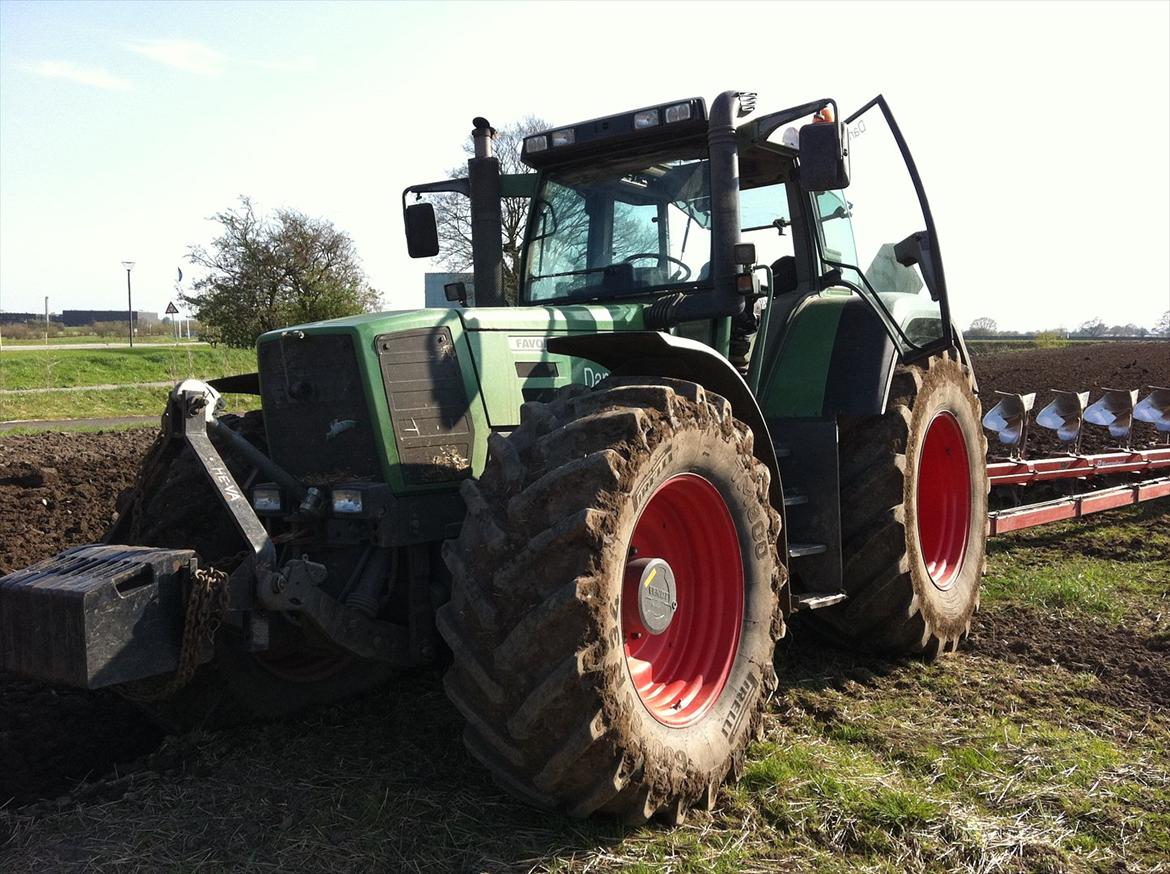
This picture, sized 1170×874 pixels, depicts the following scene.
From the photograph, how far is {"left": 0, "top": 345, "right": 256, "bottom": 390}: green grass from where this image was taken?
2734 cm

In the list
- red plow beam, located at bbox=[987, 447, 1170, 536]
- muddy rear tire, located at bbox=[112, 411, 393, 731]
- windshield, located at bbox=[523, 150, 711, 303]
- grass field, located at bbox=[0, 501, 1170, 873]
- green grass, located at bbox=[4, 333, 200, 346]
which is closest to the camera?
grass field, located at bbox=[0, 501, 1170, 873]

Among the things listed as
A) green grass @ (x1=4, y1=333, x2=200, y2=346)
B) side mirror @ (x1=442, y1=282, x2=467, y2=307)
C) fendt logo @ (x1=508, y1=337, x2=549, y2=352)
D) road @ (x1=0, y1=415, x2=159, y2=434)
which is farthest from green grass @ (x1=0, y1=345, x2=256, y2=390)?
fendt logo @ (x1=508, y1=337, x2=549, y2=352)

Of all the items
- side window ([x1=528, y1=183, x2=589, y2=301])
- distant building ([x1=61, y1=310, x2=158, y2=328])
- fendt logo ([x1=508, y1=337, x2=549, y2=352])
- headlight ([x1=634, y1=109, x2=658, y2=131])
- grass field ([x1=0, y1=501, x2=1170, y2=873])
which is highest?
distant building ([x1=61, y1=310, x2=158, y2=328])

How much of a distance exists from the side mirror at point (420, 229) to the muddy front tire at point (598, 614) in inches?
92.8

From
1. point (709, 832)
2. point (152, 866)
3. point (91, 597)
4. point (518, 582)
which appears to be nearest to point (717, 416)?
point (518, 582)

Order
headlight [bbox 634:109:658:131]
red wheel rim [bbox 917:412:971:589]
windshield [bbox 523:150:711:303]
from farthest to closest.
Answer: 1. red wheel rim [bbox 917:412:971:589]
2. windshield [bbox 523:150:711:303]
3. headlight [bbox 634:109:658:131]

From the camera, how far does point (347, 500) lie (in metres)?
3.89

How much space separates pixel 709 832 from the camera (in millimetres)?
3396

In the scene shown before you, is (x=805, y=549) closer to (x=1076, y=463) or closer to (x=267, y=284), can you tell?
(x=1076, y=463)

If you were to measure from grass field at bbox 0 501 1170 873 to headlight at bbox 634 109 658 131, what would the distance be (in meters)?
2.67

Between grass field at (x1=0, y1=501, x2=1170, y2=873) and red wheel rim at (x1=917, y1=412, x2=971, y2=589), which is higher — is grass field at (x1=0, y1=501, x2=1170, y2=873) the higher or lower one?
the lower one

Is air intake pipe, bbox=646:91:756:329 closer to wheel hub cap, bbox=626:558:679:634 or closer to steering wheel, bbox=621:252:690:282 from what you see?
steering wheel, bbox=621:252:690:282

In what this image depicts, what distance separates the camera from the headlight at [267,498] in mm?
4145

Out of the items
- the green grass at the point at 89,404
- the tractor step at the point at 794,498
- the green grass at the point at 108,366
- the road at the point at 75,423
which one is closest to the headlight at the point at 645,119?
the tractor step at the point at 794,498
